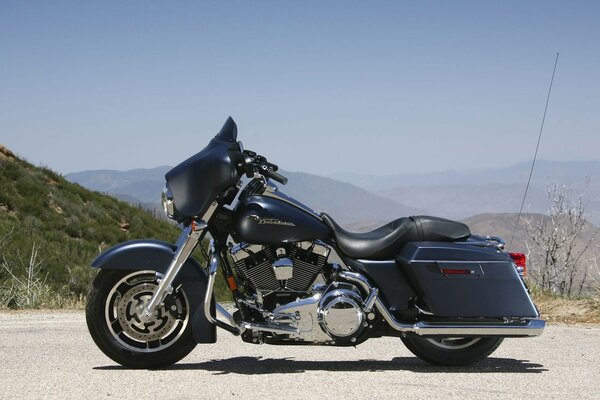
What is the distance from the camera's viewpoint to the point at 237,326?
267 inches

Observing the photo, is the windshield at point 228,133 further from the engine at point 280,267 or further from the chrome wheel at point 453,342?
the chrome wheel at point 453,342

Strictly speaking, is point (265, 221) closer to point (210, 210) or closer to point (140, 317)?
point (210, 210)

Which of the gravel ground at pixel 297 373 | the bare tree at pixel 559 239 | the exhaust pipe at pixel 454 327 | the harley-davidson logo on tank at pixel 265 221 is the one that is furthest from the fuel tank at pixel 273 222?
the bare tree at pixel 559 239

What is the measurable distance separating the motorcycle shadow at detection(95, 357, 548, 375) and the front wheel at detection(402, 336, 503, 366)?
0.07m

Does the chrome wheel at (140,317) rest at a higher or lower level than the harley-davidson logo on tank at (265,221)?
lower

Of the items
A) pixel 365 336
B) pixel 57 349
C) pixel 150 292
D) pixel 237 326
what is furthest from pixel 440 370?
pixel 57 349

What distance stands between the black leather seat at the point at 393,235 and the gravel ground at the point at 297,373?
40.0 inches

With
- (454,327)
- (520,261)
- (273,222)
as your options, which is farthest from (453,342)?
(273,222)

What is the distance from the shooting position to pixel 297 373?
695 centimetres

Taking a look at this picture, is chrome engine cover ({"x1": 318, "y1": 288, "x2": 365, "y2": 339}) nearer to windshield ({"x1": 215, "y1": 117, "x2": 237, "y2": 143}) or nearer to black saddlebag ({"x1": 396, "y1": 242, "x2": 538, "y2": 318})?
black saddlebag ({"x1": 396, "y1": 242, "x2": 538, "y2": 318})

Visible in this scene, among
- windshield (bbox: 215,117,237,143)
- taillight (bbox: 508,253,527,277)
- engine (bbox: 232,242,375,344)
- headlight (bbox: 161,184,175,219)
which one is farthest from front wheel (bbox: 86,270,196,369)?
taillight (bbox: 508,253,527,277)

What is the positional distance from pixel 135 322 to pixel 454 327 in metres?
2.63

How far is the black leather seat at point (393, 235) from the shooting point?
22.7ft

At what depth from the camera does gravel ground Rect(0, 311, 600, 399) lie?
247 inches
